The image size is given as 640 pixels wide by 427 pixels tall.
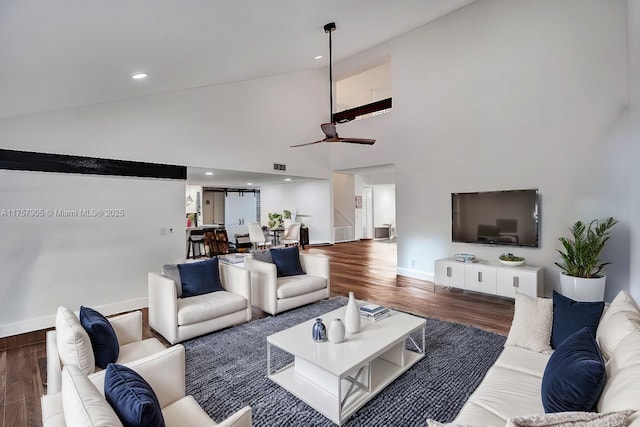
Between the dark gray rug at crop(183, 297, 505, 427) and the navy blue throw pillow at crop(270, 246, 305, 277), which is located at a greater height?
the navy blue throw pillow at crop(270, 246, 305, 277)

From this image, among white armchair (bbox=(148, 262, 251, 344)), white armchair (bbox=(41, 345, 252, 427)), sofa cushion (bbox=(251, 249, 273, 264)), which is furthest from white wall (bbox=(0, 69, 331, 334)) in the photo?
white armchair (bbox=(41, 345, 252, 427))

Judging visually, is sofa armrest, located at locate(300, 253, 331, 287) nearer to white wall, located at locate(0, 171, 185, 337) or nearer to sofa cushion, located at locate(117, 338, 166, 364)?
white wall, located at locate(0, 171, 185, 337)

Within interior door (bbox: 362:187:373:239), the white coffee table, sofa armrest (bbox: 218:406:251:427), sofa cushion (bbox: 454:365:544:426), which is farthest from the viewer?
interior door (bbox: 362:187:373:239)

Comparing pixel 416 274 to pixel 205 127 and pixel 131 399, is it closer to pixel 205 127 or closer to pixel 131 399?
pixel 205 127

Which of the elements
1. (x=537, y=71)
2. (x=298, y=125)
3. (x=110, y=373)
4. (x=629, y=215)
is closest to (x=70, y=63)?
(x=110, y=373)

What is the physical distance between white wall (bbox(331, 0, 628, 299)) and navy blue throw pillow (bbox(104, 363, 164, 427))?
5347 mm

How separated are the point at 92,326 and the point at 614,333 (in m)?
3.14

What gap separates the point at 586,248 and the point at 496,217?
129cm

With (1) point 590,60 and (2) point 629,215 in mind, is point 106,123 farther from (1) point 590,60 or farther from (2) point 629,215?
(2) point 629,215

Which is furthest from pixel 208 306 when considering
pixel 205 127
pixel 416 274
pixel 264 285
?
pixel 416 274

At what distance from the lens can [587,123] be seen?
4398mm

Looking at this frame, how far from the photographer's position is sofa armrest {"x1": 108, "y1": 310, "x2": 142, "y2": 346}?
2545 millimetres

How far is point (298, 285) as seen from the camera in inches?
170

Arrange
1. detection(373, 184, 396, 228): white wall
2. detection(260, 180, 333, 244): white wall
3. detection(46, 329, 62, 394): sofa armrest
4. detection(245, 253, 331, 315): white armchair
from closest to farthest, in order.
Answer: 1. detection(46, 329, 62, 394): sofa armrest
2. detection(245, 253, 331, 315): white armchair
3. detection(260, 180, 333, 244): white wall
4. detection(373, 184, 396, 228): white wall
